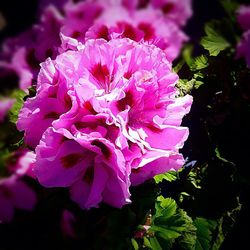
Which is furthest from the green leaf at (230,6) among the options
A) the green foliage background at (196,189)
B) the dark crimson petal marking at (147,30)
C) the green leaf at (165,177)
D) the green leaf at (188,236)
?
the green leaf at (188,236)

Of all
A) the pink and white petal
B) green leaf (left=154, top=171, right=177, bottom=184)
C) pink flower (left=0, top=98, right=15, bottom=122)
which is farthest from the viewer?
green leaf (left=154, top=171, right=177, bottom=184)

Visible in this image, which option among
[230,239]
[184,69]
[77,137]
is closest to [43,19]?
[77,137]

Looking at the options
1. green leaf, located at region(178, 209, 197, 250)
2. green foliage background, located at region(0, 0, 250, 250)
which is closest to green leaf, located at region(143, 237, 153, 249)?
green foliage background, located at region(0, 0, 250, 250)

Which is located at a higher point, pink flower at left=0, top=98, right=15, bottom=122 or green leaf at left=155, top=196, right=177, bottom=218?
pink flower at left=0, top=98, right=15, bottom=122

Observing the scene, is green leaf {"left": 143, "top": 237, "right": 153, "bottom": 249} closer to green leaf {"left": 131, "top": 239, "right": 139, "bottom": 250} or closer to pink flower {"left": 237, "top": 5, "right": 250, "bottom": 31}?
green leaf {"left": 131, "top": 239, "right": 139, "bottom": 250}

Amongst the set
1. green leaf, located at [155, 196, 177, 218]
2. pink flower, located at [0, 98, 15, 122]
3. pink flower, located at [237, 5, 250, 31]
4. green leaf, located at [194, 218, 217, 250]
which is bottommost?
green leaf, located at [194, 218, 217, 250]

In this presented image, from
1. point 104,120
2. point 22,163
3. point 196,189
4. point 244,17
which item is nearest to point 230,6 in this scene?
point 244,17

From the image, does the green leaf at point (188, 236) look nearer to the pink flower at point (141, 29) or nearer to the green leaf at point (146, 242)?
the green leaf at point (146, 242)
